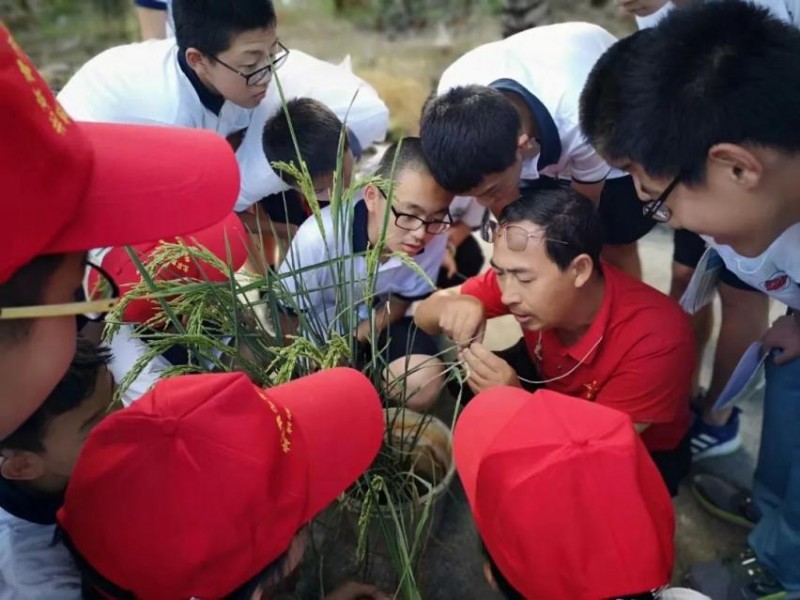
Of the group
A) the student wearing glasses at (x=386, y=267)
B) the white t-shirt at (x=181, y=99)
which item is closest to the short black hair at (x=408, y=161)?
the student wearing glasses at (x=386, y=267)

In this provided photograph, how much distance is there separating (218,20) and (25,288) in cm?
136

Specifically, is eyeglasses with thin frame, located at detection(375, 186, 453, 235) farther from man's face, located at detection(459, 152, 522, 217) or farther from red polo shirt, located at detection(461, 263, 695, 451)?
red polo shirt, located at detection(461, 263, 695, 451)

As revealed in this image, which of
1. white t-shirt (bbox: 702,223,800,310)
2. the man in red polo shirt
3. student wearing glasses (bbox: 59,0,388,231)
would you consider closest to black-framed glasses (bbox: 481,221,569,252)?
the man in red polo shirt

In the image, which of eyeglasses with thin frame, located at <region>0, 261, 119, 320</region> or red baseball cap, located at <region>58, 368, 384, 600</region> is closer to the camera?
eyeglasses with thin frame, located at <region>0, 261, 119, 320</region>

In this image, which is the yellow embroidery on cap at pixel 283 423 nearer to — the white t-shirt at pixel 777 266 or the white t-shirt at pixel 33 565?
the white t-shirt at pixel 33 565

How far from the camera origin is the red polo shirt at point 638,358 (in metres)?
1.63

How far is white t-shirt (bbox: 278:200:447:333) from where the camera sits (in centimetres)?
140

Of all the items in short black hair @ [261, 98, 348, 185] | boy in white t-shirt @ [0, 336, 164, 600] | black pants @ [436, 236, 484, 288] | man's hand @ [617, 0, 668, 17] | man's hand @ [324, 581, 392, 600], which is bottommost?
black pants @ [436, 236, 484, 288]

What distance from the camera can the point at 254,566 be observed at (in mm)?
1055

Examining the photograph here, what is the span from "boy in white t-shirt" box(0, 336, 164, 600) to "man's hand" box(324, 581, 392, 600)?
1.54ft

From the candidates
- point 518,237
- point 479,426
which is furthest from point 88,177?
point 518,237

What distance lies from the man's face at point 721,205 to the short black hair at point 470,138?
46cm

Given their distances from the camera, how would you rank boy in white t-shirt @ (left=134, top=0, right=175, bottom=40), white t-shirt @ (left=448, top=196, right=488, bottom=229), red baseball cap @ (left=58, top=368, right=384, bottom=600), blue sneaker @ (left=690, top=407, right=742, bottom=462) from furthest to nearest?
boy in white t-shirt @ (left=134, top=0, right=175, bottom=40) → white t-shirt @ (left=448, top=196, right=488, bottom=229) → blue sneaker @ (left=690, top=407, right=742, bottom=462) → red baseball cap @ (left=58, top=368, right=384, bottom=600)

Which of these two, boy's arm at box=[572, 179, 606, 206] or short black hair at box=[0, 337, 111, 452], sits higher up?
short black hair at box=[0, 337, 111, 452]
